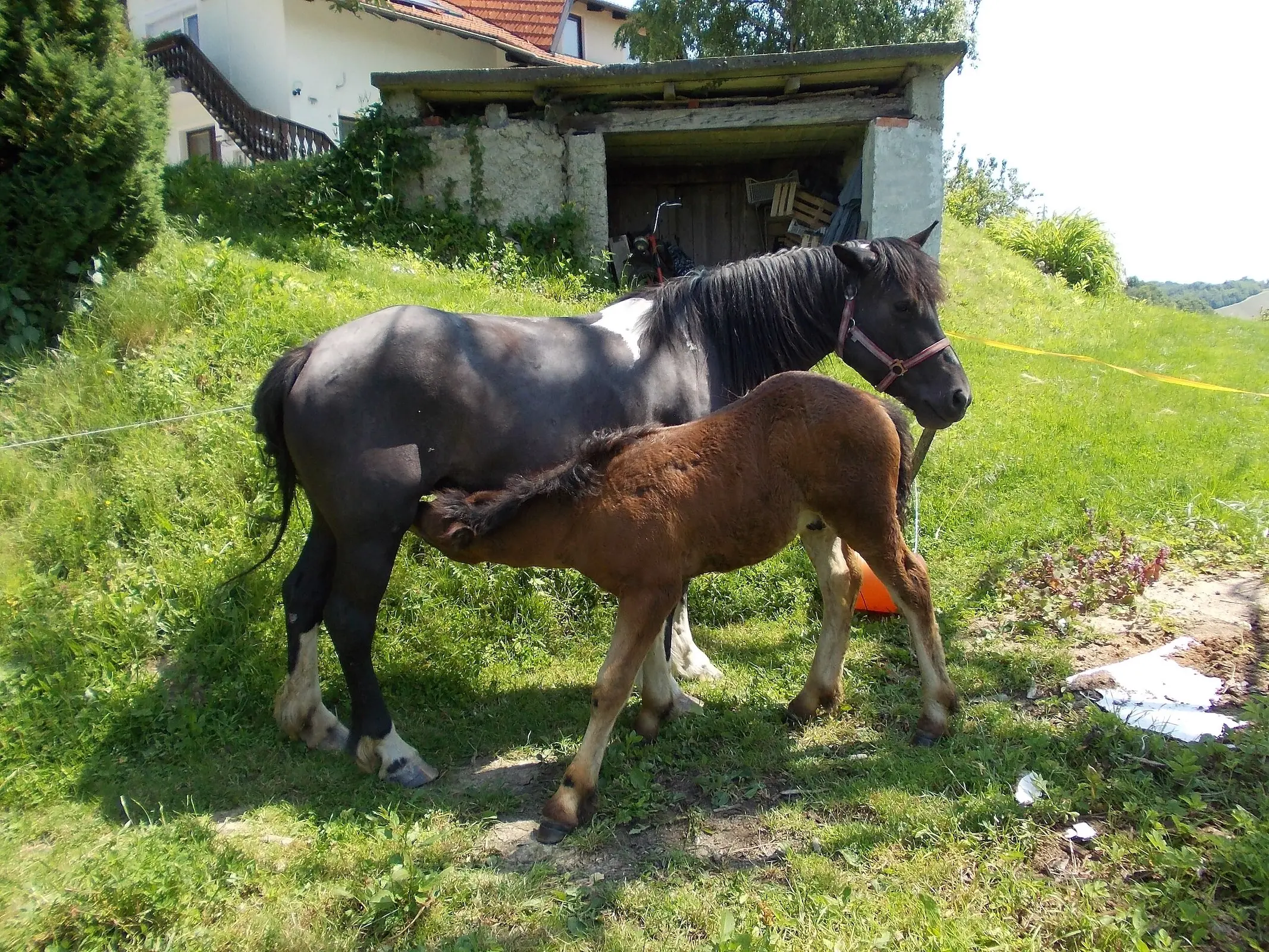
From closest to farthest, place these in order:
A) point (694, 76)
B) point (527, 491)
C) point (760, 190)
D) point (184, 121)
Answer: point (527, 491) < point (694, 76) < point (760, 190) < point (184, 121)

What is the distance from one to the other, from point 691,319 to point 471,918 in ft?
9.76

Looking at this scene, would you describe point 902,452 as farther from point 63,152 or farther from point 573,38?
point 573,38

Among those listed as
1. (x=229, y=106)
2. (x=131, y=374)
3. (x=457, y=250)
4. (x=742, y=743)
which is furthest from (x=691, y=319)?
(x=229, y=106)

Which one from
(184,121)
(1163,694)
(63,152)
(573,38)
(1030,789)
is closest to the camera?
(1030,789)

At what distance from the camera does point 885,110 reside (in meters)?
10.5

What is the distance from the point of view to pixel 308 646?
4254 mm

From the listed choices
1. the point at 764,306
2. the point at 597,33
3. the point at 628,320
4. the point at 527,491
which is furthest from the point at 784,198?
the point at 597,33

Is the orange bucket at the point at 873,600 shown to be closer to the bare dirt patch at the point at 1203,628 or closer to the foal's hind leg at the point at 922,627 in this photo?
the bare dirt patch at the point at 1203,628

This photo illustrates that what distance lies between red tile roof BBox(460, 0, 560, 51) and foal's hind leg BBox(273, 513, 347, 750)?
83.0 feet

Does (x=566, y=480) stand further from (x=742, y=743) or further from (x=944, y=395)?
(x=944, y=395)

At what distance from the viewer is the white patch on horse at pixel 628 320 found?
435 cm

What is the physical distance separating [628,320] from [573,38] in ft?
94.5

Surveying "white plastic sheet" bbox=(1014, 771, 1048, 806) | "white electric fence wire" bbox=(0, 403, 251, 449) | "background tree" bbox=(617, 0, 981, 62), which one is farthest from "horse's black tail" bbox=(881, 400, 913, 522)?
"background tree" bbox=(617, 0, 981, 62)

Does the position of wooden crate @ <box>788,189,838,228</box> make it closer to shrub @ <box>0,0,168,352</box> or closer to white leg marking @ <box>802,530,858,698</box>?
shrub @ <box>0,0,168,352</box>
